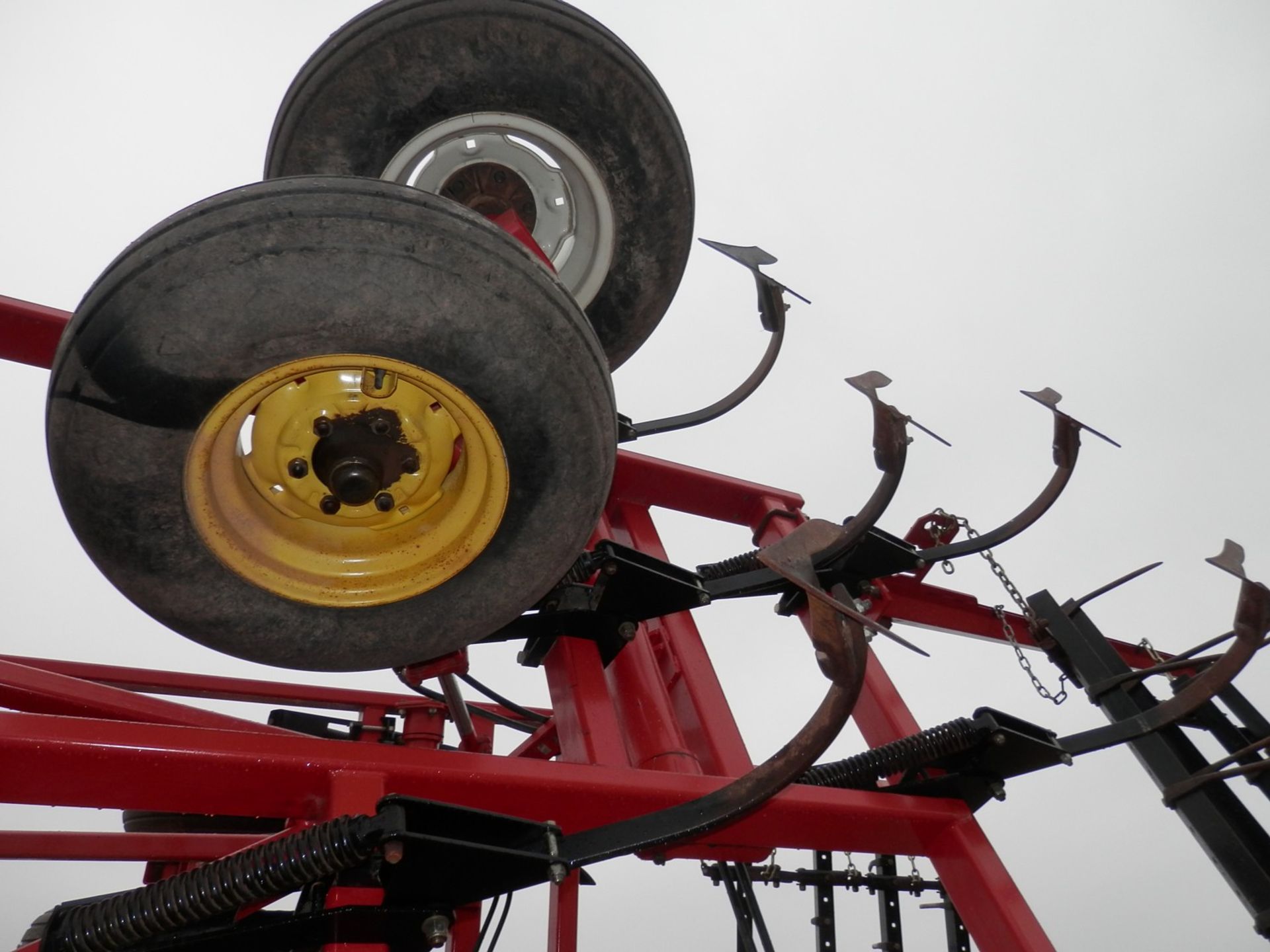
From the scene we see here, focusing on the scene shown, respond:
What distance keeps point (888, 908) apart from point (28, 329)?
2539 millimetres

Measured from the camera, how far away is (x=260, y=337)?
1.30 metres

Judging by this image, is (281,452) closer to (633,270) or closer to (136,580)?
(136,580)

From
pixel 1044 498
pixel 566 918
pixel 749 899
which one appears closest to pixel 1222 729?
pixel 1044 498

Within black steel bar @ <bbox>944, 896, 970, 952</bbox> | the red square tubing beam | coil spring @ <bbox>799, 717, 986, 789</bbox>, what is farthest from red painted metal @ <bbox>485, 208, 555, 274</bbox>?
black steel bar @ <bbox>944, 896, 970, 952</bbox>

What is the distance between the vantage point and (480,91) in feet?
6.95

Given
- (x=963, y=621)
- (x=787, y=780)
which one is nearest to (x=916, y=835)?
(x=787, y=780)

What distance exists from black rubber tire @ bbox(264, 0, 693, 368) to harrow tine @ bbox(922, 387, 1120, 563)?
1.19m

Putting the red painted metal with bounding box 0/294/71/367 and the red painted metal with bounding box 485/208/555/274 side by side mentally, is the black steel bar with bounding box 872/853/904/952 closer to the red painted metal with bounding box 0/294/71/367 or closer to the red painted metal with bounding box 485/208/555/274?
the red painted metal with bounding box 485/208/555/274

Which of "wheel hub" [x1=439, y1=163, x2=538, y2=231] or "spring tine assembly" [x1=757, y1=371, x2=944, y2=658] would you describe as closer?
"spring tine assembly" [x1=757, y1=371, x2=944, y2=658]

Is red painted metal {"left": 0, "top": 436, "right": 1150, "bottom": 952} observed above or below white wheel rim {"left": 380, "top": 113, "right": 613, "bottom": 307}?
below

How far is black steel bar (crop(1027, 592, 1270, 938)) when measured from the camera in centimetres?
207

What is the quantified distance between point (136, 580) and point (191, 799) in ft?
1.15

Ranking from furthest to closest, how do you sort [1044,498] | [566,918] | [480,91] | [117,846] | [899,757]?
[1044,498] → [480,91] → [117,846] → [899,757] → [566,918]

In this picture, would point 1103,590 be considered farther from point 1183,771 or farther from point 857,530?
point 857,530
